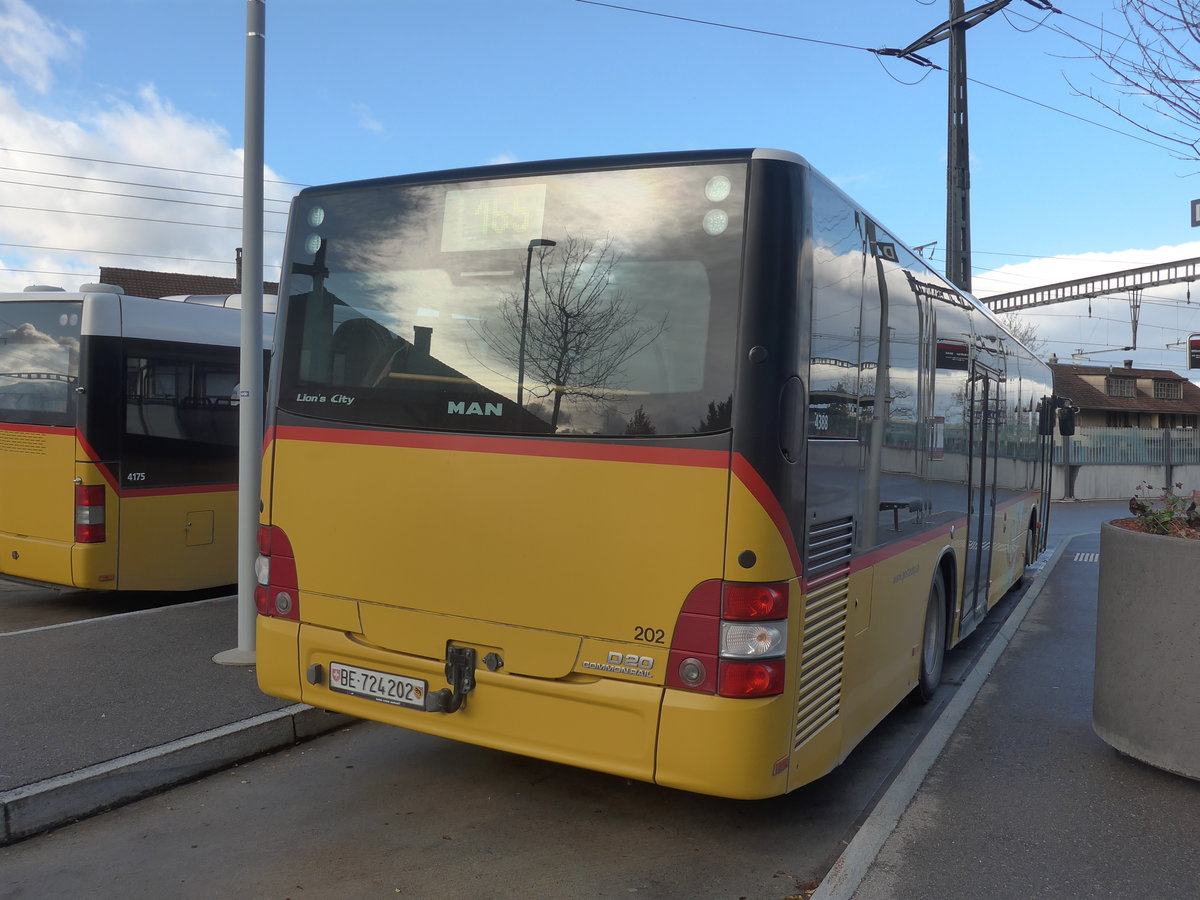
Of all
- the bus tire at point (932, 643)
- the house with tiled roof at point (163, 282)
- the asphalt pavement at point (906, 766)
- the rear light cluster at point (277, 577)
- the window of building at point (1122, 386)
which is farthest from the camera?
the window of building at point (1122, 386)

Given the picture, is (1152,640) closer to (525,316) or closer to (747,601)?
(747,601)

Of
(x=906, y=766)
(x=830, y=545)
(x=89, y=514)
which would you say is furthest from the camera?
(x=89, y=514)

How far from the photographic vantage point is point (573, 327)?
170 inches

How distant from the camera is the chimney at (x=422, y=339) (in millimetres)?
4633

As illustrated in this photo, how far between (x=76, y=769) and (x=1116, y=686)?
5332 mm

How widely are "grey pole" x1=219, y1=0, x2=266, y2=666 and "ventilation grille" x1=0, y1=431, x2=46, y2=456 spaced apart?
2.98m

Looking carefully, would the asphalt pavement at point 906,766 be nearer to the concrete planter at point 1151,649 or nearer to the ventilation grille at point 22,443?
the concrete planter at point 1151,649

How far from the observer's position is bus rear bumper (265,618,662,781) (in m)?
4.13

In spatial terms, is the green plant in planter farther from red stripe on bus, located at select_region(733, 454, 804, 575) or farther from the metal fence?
the metal fence

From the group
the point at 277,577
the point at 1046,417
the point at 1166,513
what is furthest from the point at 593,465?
the point at 1046,417

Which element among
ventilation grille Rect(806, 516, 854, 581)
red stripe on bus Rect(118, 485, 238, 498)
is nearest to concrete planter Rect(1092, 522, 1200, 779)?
ventilation grille Rect(806, 516, 854, 581)

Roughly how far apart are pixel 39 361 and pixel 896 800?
7.81m

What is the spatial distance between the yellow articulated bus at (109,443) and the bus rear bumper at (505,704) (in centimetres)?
436

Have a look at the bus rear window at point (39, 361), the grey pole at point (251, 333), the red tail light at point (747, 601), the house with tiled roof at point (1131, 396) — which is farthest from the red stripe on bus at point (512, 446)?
the house with tiled roof at point (1131, 396)
